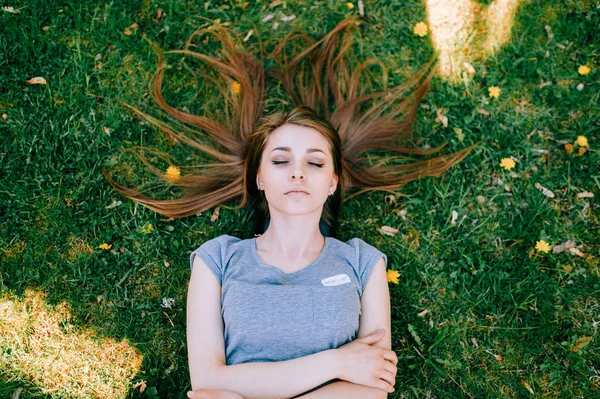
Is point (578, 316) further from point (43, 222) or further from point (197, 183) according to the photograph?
point (43, 222)

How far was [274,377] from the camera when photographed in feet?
9.53

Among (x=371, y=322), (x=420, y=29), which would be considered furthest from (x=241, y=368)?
(x=420, y=29)

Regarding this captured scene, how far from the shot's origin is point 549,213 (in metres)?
4.07

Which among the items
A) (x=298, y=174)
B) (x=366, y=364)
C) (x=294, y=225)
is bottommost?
(x=366, y=364)

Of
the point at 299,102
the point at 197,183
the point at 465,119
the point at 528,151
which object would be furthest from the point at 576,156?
the point at 197,183

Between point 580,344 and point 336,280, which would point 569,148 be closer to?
point 580,344

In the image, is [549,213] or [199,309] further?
[549,213]

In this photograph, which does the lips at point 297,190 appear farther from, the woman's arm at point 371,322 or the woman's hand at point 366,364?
the woman's hand at point 366,364

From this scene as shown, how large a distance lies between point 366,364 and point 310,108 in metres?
2.07

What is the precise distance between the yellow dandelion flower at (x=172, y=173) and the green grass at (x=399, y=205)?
0.14m

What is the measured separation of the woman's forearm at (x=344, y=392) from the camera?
2.95 metres

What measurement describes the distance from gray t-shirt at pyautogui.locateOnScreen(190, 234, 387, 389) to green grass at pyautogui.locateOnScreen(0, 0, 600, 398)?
726mm

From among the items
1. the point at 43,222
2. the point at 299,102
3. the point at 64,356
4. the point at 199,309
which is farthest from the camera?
the point at 299,102

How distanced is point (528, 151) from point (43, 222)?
417 cm
